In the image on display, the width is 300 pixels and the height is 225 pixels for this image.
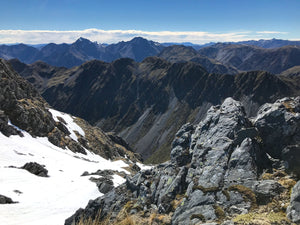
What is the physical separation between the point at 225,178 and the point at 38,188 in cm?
2673

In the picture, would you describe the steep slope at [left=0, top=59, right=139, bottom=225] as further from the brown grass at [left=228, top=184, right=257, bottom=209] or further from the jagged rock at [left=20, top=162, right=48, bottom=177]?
the brown grass at [left=228, top=184, right=257, bottom=209]

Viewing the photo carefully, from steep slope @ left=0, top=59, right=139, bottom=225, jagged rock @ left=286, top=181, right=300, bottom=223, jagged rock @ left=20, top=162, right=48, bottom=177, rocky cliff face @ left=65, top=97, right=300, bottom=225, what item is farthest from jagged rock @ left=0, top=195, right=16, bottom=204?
jagged rock @ left=286, top=181, right=300, bottom=223

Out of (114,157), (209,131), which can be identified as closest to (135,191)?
(209,131)

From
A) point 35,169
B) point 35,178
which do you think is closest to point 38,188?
point 35,178

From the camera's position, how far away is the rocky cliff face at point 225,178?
517 inches

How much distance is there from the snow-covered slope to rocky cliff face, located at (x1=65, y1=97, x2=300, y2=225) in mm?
4817

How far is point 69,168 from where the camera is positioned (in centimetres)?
4716

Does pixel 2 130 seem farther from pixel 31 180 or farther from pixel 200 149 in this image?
pixel 200 149

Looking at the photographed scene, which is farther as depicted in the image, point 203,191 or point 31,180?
point 31,180

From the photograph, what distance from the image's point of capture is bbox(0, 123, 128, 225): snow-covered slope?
75.9 feet

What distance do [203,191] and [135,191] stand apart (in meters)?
8.35

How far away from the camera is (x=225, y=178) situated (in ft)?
52.3

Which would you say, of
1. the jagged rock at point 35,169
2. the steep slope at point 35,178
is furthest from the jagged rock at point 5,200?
the jagged rock at point 35,169

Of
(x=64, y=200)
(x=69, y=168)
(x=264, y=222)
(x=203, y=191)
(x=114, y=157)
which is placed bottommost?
(x=114, y=157)
